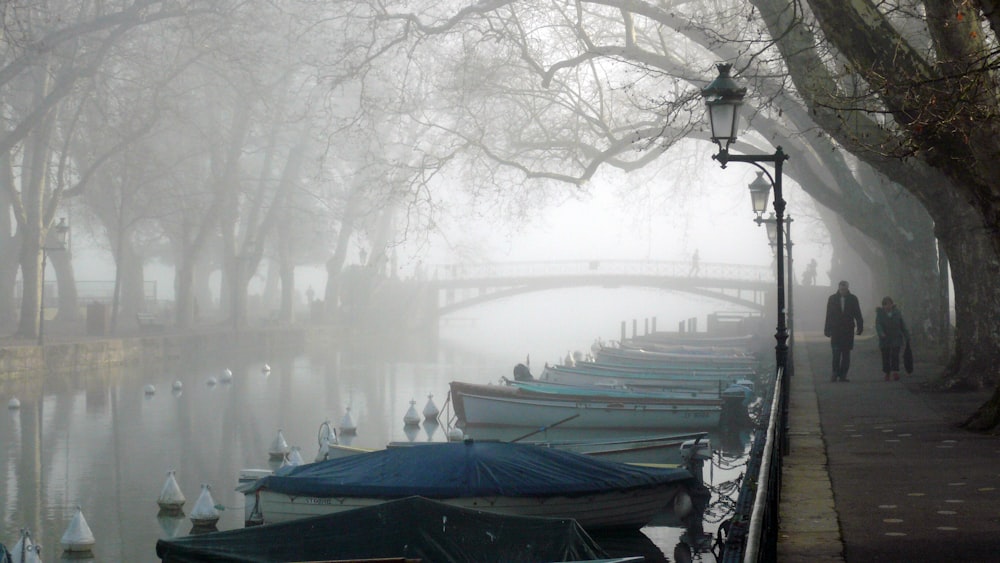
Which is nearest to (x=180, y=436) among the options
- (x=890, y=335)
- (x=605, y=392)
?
(x=605, y=392)

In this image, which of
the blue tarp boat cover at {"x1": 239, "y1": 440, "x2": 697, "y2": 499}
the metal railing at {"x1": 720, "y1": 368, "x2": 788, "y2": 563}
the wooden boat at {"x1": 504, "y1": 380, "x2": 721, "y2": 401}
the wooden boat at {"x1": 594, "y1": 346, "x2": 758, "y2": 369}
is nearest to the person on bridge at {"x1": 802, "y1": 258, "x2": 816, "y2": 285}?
the wooden boat at {"x1": 594, "y1": 346, "x2": 758, "y2": 369}

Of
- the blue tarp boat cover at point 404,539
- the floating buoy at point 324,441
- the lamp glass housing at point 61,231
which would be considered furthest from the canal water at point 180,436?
the lamp glass housing at point 61,231

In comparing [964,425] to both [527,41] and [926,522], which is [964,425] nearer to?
[926,522]

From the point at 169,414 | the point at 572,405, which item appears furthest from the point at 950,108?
the point at 169,414

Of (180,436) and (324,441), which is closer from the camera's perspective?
(324,441)

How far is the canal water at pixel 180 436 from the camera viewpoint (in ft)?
50.7

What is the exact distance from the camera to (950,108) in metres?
10.9

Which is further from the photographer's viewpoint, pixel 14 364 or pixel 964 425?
pixel 14 364

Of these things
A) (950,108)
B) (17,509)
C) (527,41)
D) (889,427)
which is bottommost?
(17,509)

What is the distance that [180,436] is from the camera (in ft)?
83.1

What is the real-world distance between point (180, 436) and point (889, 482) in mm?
17138

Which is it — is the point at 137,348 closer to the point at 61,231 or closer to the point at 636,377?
the point at 61,231

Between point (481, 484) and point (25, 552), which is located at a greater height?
point (481, 484)

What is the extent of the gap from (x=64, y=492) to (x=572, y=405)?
9536mm
